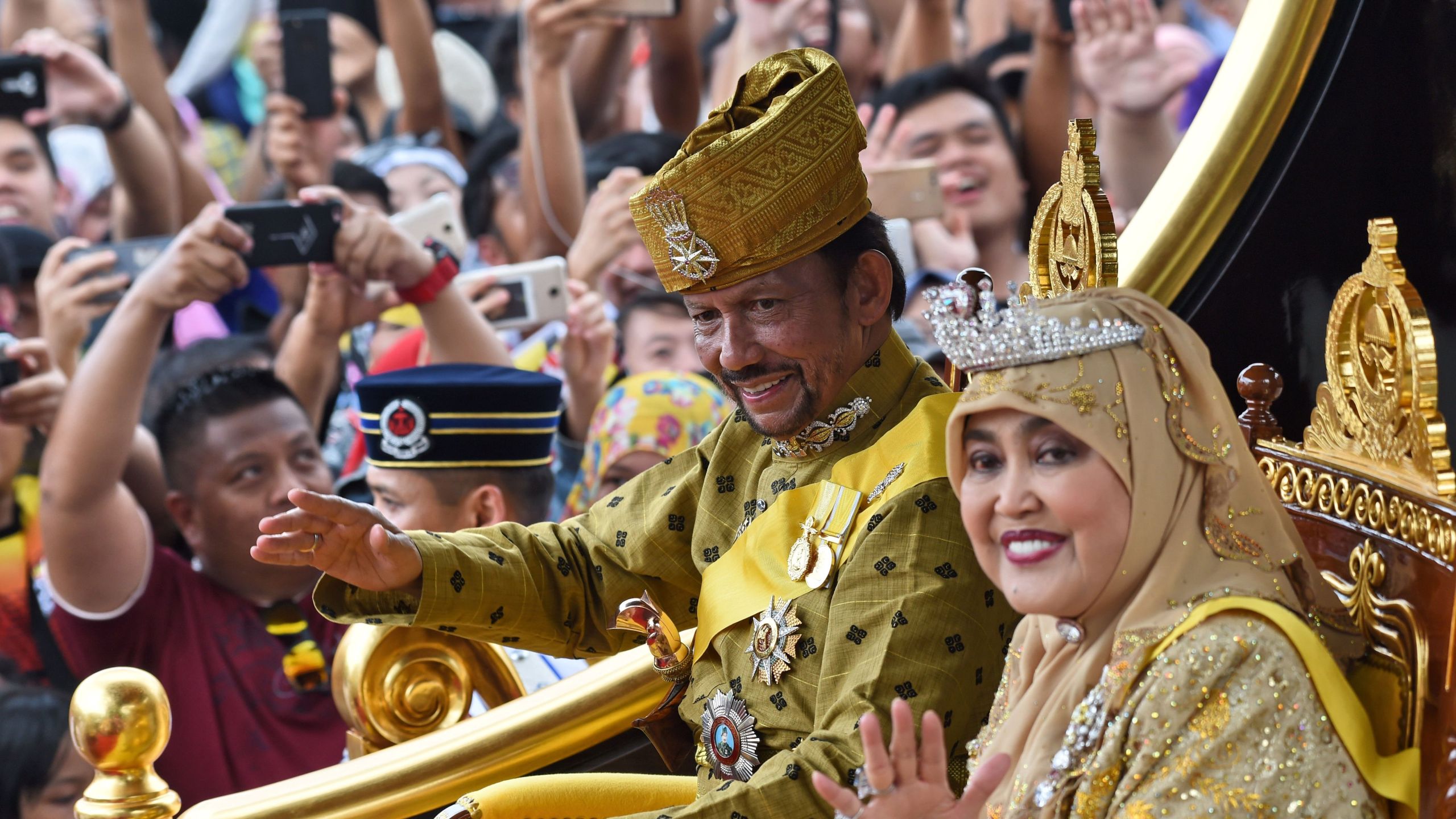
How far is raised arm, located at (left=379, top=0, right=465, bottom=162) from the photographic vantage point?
5.25 meters

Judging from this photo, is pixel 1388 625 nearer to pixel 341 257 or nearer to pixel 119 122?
pixel 341 257

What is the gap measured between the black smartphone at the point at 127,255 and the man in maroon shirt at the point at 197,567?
1.86 feet

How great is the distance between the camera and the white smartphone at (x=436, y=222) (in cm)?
389

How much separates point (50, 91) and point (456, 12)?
76.1 inches

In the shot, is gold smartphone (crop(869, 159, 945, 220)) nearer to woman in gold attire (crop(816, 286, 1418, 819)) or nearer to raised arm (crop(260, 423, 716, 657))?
raised arm (crop(260, 423, 716, 657))

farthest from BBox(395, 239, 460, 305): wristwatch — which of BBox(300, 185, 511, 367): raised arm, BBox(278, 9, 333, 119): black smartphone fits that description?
BBox(278, 9, 333, 119): black smartphone

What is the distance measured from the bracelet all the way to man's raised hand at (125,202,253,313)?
3.79 ft

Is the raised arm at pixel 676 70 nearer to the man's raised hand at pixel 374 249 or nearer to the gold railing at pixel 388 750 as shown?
the man's raised hand at pixel 374 249

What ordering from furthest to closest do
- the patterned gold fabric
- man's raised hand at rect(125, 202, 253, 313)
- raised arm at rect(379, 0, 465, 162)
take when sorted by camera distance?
raised arm at rect(379, 0, 465, 162)
man's raised hand at rect(125, 202, 253, 313)
the patterned gold fabric

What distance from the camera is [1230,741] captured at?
1200 millimetres

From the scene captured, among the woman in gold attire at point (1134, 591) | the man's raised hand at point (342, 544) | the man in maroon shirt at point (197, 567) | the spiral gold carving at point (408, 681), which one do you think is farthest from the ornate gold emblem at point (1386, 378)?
the man in maroon shirt at point (197, 567)

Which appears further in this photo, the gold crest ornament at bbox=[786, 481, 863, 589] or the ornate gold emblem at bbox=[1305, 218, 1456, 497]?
the gold crest ornament at bbox=[786, 481, 863, 589]

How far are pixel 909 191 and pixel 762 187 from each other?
198 cm

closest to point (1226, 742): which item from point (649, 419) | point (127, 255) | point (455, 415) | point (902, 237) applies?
point (455, 415)
